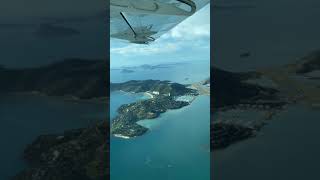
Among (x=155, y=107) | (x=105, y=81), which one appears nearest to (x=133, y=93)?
(x=155, y=107)

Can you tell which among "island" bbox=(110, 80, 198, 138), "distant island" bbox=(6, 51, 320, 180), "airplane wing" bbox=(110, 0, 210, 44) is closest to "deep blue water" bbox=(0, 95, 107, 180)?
"distant island" bbox=(6, 51, 320, 180)

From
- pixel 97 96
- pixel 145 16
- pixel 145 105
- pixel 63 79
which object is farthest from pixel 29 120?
pixel 145 105

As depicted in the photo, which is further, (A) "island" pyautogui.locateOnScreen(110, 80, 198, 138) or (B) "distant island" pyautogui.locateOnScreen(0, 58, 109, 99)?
(A) "island" pyautogui.locateOnScreen(110, 80, 198, 138)

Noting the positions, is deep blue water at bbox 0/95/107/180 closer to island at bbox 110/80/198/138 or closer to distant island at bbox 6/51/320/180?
distant island at bbox 6/51/320/180

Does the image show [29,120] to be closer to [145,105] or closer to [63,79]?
[63,79]

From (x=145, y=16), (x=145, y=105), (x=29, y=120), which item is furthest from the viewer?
(x=145, y=105)

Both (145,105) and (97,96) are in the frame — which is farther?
(145,105)

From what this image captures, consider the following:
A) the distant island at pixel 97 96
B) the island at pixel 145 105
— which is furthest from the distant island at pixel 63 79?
the island at pixel 145 105
